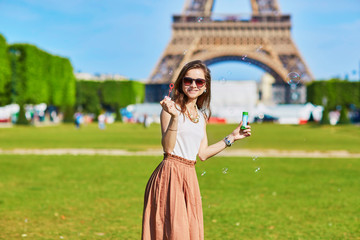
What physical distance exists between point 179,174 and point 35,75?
118ft

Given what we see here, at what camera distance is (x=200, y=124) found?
2.93m

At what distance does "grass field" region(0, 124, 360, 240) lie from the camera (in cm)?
522

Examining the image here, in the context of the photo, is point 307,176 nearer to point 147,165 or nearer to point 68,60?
point 147,165

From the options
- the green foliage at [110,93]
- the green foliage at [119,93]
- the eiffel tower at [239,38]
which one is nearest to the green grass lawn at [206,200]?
the eiffel tower at [239,38]

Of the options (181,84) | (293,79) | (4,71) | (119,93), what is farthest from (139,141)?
(119,93)

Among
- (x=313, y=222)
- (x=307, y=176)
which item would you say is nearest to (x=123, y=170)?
(x=307, y=176)

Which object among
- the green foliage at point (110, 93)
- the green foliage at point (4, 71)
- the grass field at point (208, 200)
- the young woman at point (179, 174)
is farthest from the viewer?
the green foliage at point (110, 93)

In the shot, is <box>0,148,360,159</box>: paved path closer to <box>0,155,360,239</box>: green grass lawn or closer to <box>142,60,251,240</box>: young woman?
<box>0,155,360,239</box>: green grass lawn

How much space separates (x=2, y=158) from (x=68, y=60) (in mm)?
33962

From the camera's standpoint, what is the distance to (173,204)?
2797 millimetres

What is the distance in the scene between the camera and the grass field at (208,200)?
522 cm

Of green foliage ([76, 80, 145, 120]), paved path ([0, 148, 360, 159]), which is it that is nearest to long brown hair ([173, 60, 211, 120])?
paved path ([0, 148, 360, 159])

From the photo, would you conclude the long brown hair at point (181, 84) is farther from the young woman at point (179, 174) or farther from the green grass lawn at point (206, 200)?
the green grass lawn at point (206, 200)

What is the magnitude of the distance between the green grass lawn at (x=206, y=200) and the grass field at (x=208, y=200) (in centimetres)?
1
